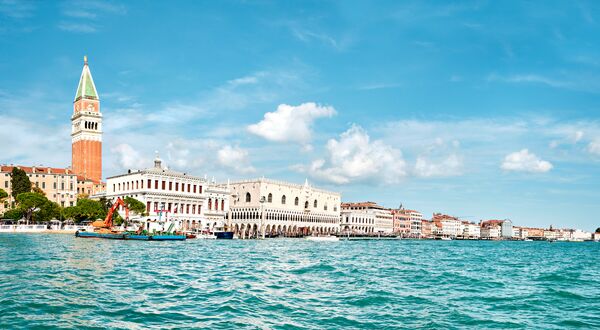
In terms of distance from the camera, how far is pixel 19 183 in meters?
80.6

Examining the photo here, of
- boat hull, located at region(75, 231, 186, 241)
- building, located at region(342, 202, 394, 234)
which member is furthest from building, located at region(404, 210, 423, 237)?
boat hull, located at region(75, 231, 186, 241)

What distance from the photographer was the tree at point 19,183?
263 ft

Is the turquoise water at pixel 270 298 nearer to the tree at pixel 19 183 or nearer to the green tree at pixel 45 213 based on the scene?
the green tree at pixel 45 213

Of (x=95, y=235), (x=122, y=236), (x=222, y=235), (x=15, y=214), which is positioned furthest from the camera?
(x=222, y=235)

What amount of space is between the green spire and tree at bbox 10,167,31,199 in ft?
101

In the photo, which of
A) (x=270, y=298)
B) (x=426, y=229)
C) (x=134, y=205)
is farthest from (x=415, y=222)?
(x=270, y=298)

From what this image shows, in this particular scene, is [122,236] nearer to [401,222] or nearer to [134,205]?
[134,205]

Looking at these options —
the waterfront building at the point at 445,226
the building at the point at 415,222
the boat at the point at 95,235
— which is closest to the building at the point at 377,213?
the building at the point at 415,222

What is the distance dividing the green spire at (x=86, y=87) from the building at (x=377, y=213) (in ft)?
228

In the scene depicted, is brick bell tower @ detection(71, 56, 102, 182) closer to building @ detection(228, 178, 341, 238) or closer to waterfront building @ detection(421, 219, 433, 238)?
building @ detection(228, 178, 341, 238)

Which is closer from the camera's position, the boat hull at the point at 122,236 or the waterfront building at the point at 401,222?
the boat hull at the point at 122,236

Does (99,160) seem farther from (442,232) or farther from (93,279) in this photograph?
(442,232)

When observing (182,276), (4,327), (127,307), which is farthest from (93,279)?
(4,327)

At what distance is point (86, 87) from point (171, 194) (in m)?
37.7
